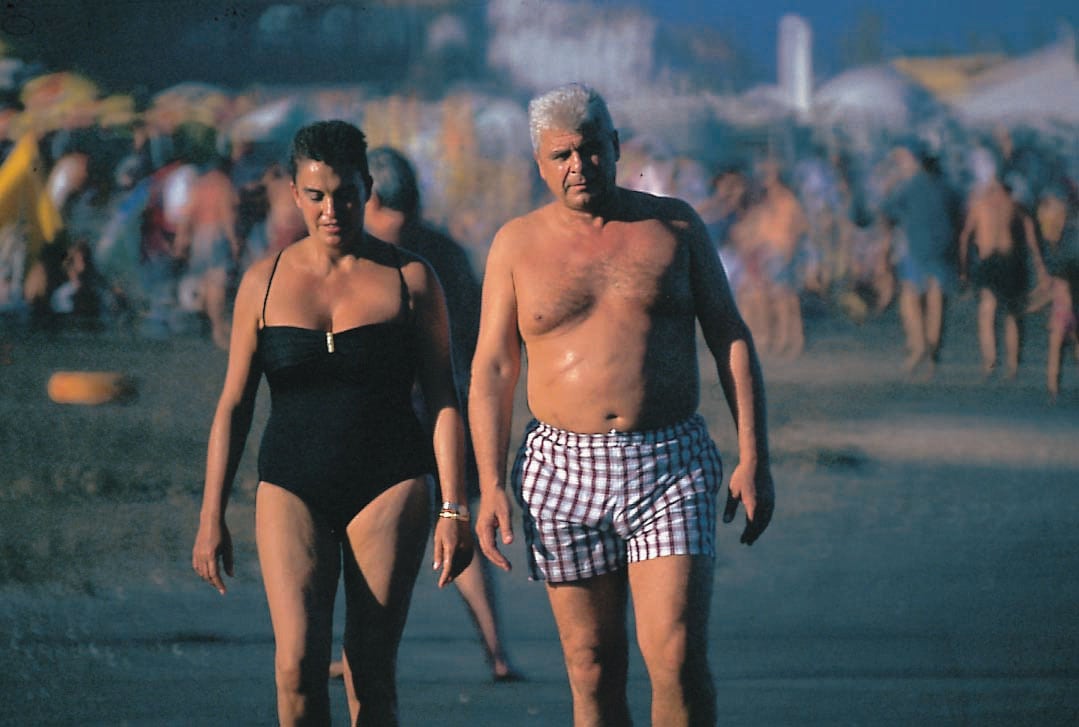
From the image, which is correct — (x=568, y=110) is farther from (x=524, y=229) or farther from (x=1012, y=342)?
(x=1012, y=342)

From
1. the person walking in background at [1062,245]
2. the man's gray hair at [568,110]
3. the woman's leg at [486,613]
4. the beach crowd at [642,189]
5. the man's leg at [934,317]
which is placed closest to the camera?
the man's gray hair at [568,110]

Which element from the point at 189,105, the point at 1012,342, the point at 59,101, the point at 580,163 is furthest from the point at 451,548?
the point at 59,101

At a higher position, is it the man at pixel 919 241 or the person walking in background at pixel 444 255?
the person walking in background at pixel 444 255

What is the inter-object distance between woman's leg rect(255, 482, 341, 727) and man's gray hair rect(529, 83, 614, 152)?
1.03 m

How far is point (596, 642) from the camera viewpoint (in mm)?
4379

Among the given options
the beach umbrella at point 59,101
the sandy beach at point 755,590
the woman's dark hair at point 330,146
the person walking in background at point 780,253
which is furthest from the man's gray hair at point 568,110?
the beach umbrella at point 59,101

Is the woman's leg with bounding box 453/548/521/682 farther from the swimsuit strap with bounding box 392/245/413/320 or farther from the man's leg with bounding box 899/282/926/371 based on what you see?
the man's leg with bounding box 899/282/926/371

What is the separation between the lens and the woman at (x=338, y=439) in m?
4.25

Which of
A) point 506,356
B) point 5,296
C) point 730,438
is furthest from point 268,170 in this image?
point 506,356

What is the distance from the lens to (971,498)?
9273 millimetres

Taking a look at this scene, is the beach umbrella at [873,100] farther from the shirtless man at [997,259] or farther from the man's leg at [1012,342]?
the man's leg at [1012,342]

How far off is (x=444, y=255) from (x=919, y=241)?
10438 mm

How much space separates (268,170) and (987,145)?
21.1 feet

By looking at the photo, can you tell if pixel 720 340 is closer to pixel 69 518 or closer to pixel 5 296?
pixel 69 518
